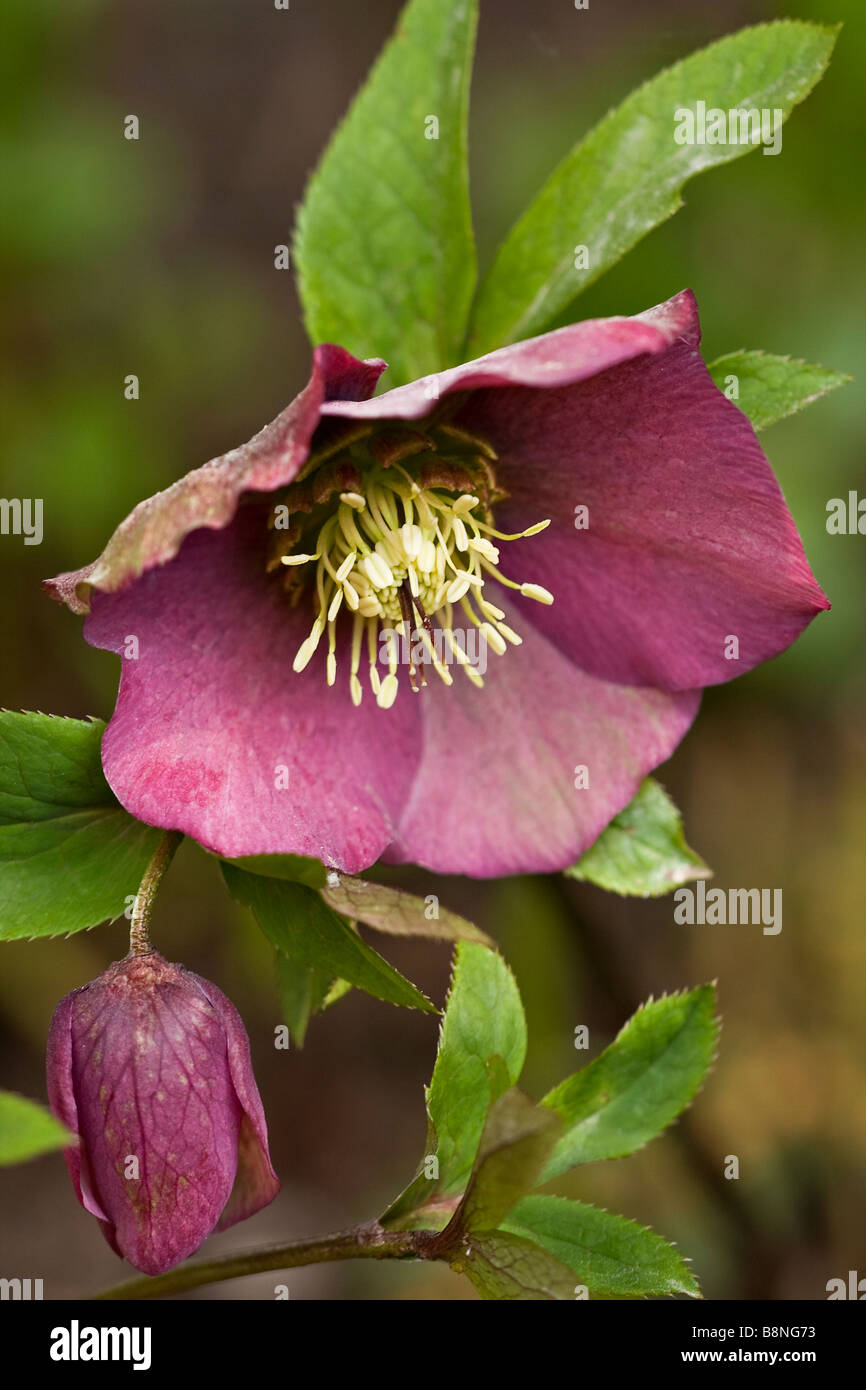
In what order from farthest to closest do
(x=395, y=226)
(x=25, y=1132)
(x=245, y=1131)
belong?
(x=395, y=226)
(x=245, y=1131)
(x=25, y=1132)

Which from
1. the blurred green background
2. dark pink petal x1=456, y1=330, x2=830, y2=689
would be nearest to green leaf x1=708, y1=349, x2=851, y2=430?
dark pink petal x1=456, y1=330, x2=830, y2=689

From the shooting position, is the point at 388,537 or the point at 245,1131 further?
the point at 388,537

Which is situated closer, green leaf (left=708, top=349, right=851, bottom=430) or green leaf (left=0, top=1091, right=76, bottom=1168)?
green leaf (left=0, top=1091, right=76, bottom=1168)

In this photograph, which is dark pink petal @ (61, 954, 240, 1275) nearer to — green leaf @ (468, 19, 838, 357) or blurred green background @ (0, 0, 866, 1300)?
green leaf @ (468, 19, 838, 357)

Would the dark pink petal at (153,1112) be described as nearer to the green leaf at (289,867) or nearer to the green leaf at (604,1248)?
the green leaf at (289,867)

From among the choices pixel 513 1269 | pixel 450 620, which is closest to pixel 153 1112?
pixel 513 1269

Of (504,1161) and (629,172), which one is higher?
(629,172)

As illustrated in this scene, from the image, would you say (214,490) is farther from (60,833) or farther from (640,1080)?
(640,1080)

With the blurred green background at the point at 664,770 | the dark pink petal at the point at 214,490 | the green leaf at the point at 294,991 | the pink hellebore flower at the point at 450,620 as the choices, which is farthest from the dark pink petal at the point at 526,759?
the blurred green background at the point at 664,770
